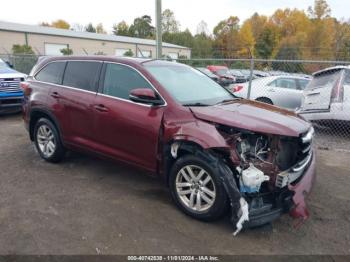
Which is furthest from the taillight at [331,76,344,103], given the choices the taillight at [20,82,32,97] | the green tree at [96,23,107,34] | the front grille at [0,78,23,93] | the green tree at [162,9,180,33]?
the green tree at [96,23,107,34]

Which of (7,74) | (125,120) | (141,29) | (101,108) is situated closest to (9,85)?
(7,74)

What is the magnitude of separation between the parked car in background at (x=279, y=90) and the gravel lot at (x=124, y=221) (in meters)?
4.85

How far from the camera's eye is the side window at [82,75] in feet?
16.1

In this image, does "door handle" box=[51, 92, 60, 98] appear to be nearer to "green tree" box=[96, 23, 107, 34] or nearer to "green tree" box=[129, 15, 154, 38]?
"green tree" box=[129, 15, 154, 38]

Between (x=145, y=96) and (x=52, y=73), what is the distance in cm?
231

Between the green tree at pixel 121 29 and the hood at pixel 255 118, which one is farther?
the green tree at pixel 121 29

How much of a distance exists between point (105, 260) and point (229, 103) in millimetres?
2425

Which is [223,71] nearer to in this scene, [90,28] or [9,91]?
[9,91]

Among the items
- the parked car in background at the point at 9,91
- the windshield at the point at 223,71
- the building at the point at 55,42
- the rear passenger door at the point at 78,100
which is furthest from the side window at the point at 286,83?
the building at the point at 55,42

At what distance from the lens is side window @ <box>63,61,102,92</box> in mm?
4898

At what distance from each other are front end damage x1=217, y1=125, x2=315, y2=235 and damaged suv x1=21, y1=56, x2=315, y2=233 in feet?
0.03

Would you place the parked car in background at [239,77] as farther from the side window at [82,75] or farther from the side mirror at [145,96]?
the side mirror at [145,96]

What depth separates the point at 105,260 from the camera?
124 inches

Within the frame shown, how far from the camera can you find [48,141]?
5656mm
